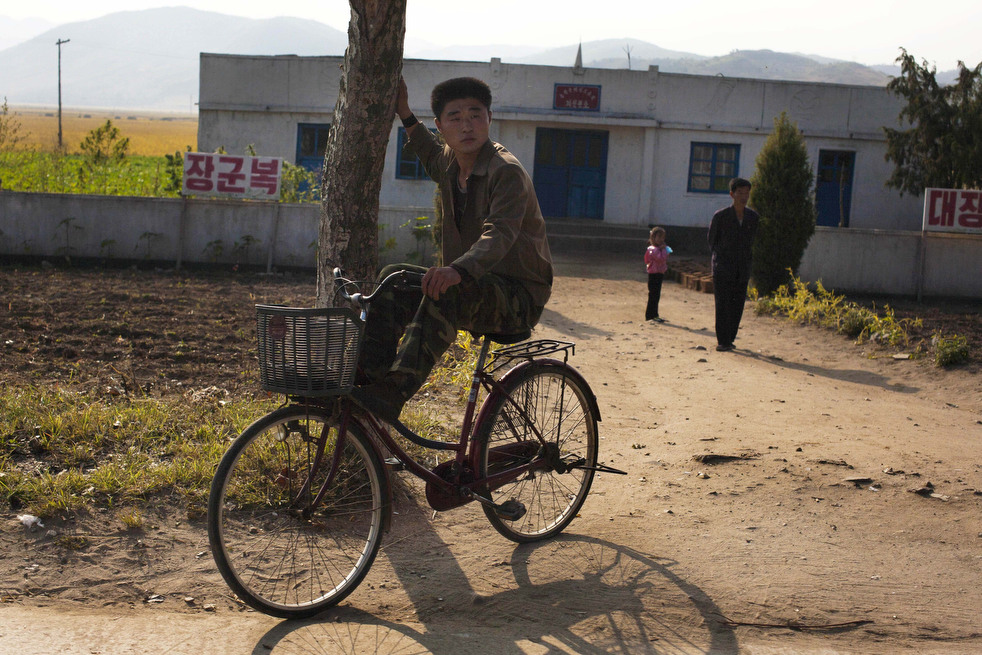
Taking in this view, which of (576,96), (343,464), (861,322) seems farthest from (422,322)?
(576,96)

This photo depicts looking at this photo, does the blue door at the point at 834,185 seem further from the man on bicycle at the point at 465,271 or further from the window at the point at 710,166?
the man on bicycle at the point at 465,271

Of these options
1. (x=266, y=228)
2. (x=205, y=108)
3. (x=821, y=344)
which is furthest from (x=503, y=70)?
(x=821, y=344)

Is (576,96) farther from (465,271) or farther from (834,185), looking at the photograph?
(465,271)

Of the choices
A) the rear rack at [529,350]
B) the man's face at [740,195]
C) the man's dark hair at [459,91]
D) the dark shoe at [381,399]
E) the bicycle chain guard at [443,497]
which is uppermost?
the man's dark hair at [459,91]

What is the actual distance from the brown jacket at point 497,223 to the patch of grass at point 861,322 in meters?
6.47

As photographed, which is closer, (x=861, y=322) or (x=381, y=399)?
(x=381, y=399)

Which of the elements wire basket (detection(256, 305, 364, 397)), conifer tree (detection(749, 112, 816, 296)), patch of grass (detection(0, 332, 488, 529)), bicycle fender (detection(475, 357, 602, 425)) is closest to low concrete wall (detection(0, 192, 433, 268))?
conifer tree (detection(749, 112, 816, 296))

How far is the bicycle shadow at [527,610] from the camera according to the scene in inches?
131

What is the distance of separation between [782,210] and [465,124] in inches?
423

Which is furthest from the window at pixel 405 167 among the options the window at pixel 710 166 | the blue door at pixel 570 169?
the window at pixel 710 166

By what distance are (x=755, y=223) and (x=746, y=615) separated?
673 cm

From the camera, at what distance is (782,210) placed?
44.7 ft

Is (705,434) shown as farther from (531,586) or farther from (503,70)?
(503,70)

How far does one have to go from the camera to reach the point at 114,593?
360cm
